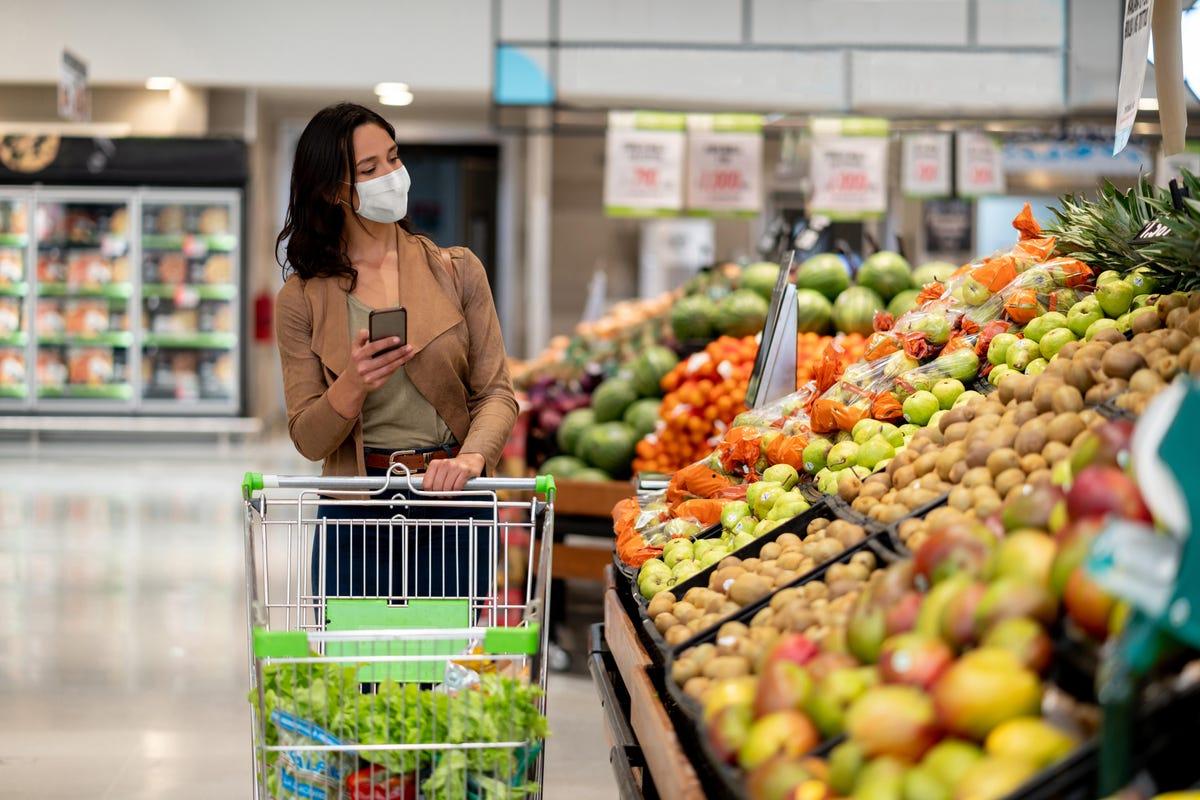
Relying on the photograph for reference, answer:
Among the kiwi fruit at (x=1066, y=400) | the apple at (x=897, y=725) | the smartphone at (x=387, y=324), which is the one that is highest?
the smartphone at (x=387, y=324)

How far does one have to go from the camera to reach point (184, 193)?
12.4 meters

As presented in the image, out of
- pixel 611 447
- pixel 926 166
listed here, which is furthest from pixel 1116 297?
pixel 926 166

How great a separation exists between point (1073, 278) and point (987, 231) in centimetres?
963

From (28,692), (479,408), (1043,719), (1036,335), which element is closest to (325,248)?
(479,408)

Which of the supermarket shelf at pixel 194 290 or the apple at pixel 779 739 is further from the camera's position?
the supermarket shelf at pixel 194 290

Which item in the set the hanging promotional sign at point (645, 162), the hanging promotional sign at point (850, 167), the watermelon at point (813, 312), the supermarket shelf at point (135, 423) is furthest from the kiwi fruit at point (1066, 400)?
the supermarket shelf at point (135, 423)

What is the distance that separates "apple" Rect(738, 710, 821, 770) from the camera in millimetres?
1458

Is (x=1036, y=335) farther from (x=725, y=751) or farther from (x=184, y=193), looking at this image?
(x=184, y=193)

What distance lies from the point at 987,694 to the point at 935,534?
0.98ft

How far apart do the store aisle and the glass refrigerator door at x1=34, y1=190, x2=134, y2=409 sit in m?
3.40

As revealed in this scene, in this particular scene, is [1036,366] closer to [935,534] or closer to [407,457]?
[935,534]

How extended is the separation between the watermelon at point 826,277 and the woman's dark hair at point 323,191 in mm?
2415

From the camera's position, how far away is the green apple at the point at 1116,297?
2531 mm

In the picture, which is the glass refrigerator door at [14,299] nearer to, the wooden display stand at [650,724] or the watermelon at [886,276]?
the watermelon at [886,276]
